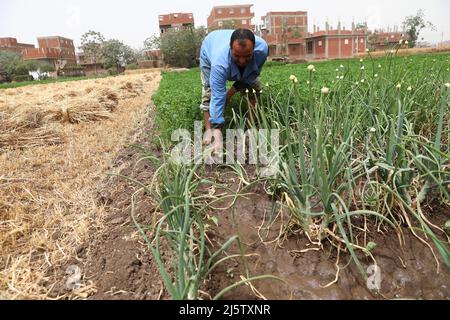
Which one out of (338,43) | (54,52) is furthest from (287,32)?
(54,52)

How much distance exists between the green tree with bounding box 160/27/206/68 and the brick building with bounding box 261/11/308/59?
1095 cm

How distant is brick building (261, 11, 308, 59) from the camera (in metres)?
42.1

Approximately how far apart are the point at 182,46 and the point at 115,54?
1541 cm

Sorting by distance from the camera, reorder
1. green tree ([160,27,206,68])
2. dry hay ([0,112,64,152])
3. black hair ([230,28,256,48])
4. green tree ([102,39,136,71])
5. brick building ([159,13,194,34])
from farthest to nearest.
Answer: brick building ([159,13,194,34])
green tree ([102,39,136,71])
green tree ([160,27,206,68])
dry hay ([0,112,64,152])
black hair ([230,28,256,48])

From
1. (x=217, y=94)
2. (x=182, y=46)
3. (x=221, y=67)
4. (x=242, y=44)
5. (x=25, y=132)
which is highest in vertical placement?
(x=182, y=46)

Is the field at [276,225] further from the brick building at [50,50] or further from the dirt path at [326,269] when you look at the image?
the brick building at [50,50]

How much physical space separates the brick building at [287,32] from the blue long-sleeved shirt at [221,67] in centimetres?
4081

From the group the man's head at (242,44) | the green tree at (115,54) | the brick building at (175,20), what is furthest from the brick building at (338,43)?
the man's head at (242,44)

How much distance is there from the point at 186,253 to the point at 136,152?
2.26 metres

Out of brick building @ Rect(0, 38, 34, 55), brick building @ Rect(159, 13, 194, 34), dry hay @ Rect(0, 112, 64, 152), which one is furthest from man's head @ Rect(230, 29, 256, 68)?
brick building @ Rect(0, 38, 34, 55)

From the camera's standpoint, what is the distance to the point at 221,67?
2549mm

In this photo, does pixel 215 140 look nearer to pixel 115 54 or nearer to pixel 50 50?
pixel 115 54

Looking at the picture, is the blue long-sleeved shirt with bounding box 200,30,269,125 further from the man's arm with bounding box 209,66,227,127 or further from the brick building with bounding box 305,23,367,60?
the brick building with bounding box 305,23,367,60
